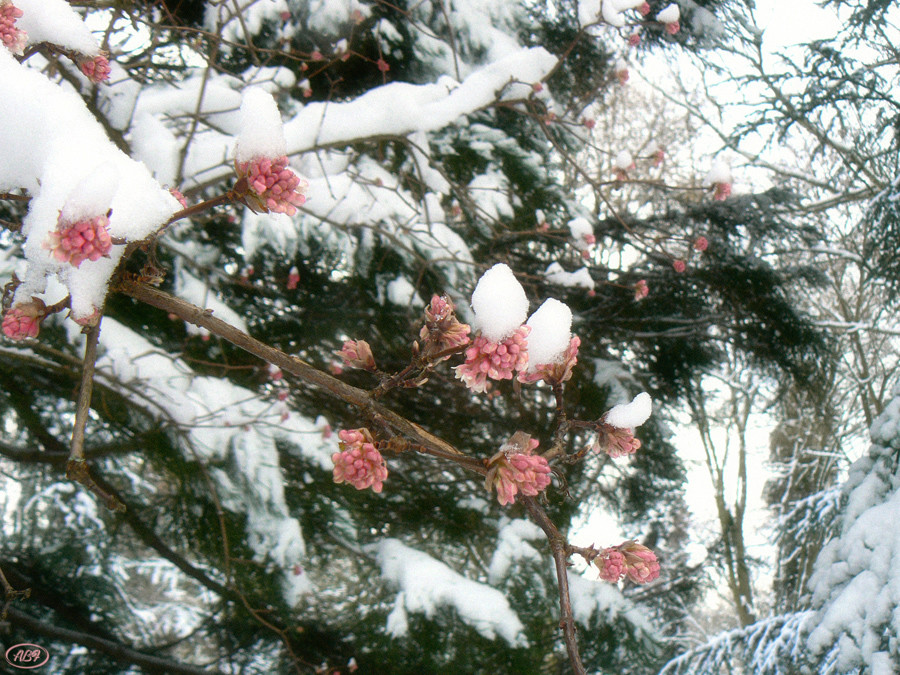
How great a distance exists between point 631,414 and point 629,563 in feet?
0.56

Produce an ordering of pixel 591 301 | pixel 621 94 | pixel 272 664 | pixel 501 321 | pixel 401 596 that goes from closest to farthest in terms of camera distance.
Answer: pixel 501 321 < pixel 401 596 < pixel 272 664 < pixel 591 301 < pixel 621 94

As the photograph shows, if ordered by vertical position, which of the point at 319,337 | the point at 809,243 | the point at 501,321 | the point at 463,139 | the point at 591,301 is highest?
the point at 463,139

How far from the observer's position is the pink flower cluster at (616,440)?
2.25 ft

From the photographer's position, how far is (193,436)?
1.86m

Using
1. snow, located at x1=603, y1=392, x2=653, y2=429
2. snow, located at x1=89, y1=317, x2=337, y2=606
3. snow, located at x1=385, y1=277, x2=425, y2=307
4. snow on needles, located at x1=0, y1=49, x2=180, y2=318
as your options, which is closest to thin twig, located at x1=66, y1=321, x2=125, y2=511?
snow on needles, located at x1=0, y1=49, x2=180, y2=318

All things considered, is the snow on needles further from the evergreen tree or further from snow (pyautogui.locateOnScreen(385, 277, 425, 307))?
snow (pyautogui.locateOnScreen(385, 277, 425, 307))

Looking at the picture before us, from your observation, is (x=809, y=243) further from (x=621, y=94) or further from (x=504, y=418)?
(x=621, y=94)

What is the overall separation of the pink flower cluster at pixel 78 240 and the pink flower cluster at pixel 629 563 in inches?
23.8

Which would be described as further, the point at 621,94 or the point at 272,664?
the point at 621,94

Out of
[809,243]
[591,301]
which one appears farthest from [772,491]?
[591,301]

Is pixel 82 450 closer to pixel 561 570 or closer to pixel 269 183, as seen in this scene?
pixel 269 183

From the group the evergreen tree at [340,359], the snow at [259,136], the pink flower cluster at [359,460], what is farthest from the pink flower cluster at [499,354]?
the evergreen tree at [340,359]

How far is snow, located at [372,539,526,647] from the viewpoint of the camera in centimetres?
215

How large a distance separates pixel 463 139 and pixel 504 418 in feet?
4.26
